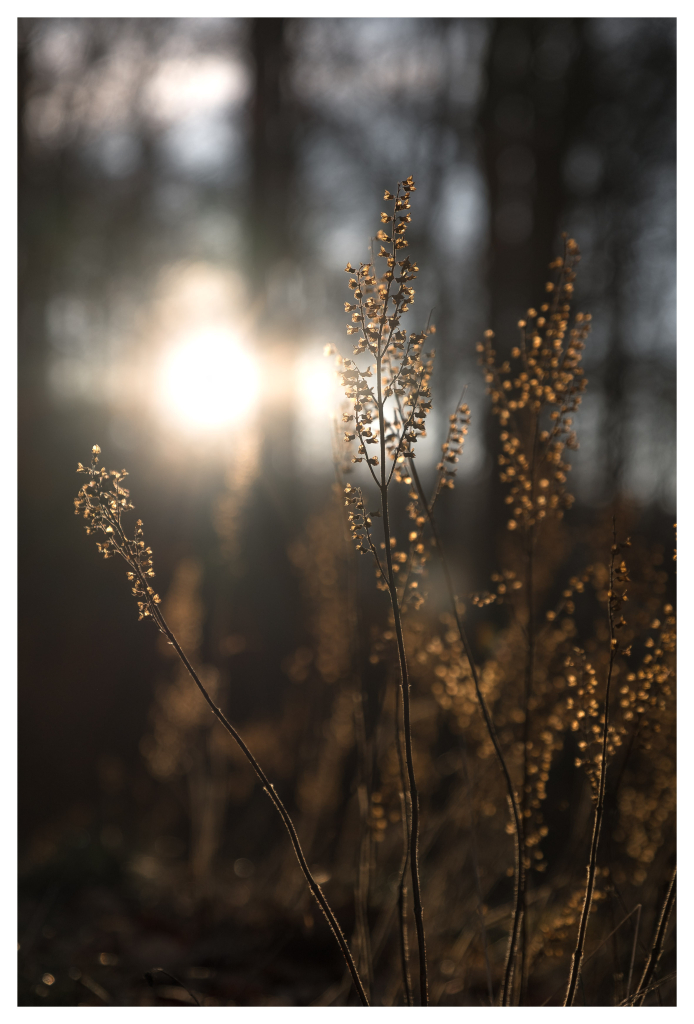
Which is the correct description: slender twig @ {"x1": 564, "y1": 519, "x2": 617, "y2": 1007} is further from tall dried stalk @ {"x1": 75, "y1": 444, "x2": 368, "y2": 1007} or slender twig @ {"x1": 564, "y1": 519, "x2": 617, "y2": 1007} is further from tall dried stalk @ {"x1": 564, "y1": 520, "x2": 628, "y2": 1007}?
tall dried stalk @ {"x1": 75, "y1": 444, "x2": 368, "y2": 1007}

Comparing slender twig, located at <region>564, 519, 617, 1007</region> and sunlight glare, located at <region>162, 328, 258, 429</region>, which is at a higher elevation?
sunlight glare, located at <region>162, 328, 258, 429</region>

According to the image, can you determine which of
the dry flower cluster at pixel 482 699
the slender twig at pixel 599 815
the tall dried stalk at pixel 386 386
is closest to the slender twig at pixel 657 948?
the dry flower cluster at pixel 482 699

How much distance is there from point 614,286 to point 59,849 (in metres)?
3.21

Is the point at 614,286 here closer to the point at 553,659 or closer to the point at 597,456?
the point at 597,456

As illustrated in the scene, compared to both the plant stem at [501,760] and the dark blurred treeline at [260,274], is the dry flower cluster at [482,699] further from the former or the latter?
the dark blurred treeline at [260,274]

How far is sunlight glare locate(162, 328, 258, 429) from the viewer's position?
1924 millimetres

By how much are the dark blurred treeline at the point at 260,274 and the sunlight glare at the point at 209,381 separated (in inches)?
2.4

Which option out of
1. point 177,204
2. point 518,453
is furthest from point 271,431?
point 518,453

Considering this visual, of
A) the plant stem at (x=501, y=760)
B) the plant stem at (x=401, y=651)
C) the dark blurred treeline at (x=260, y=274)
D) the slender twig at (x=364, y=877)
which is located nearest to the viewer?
the plant stem at (x=401, y=651)

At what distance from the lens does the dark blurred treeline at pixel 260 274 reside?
5.98ft

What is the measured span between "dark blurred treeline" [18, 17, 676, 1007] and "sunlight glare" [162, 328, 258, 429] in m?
0.06

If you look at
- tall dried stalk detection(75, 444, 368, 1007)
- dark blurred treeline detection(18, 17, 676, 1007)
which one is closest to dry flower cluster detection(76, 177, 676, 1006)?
tall dried stalk detection(75, 444, 368, 1007)

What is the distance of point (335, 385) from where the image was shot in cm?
97

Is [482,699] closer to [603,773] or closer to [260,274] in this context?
[603,773]
